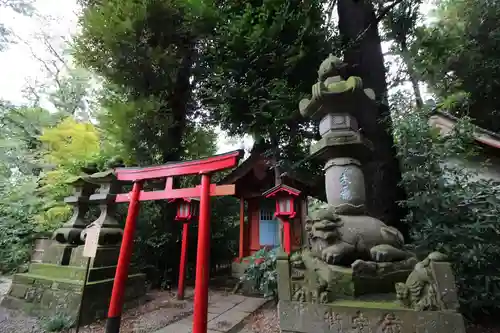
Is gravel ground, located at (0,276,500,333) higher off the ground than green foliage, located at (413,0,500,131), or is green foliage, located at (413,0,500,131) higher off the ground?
green foliage, located at (413,0,500,131)

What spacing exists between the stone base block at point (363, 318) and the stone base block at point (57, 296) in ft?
12.6

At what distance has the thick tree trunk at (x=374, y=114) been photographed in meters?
4.83

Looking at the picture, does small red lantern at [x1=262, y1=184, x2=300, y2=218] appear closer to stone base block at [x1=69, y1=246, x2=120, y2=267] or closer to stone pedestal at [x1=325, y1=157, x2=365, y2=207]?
stone pedestal at [x1=325, y1=157, x2=365, y2=207]

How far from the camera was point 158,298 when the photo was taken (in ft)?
20.4

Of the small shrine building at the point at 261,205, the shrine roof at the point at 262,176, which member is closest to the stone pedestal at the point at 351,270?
the shrine roof at the point at 262,176

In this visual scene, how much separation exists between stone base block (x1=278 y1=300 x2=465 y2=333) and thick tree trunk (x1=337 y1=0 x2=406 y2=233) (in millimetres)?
2402

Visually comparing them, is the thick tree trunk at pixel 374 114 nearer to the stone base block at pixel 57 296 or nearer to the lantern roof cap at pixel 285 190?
the lantern roof cap at pixel 285 190

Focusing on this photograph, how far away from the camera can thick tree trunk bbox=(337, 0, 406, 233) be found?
4832mm

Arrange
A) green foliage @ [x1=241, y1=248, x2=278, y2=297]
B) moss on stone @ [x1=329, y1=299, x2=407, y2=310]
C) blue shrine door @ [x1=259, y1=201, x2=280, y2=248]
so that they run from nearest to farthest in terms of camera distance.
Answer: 1. moss on stone @ [x1=329, y1=299, x2=407, y2=310]
2. green foliage @ [x1=241, y1=248, x2=278, y2=297]
3. blue shrine door @ [x1=259, y1=201, x2=280, y2=248]

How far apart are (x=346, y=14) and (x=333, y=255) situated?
6115 mm

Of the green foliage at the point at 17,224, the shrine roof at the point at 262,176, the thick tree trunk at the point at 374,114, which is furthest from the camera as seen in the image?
the green foliage at the point at 17,224

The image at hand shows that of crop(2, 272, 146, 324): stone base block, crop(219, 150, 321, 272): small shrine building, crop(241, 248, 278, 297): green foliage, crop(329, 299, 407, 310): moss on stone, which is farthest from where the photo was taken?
crop(219, 150, 321, 272): small shrine building

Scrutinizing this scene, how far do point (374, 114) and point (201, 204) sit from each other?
12.8 feet

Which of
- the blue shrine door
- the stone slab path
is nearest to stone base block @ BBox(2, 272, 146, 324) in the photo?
the stone slab path
